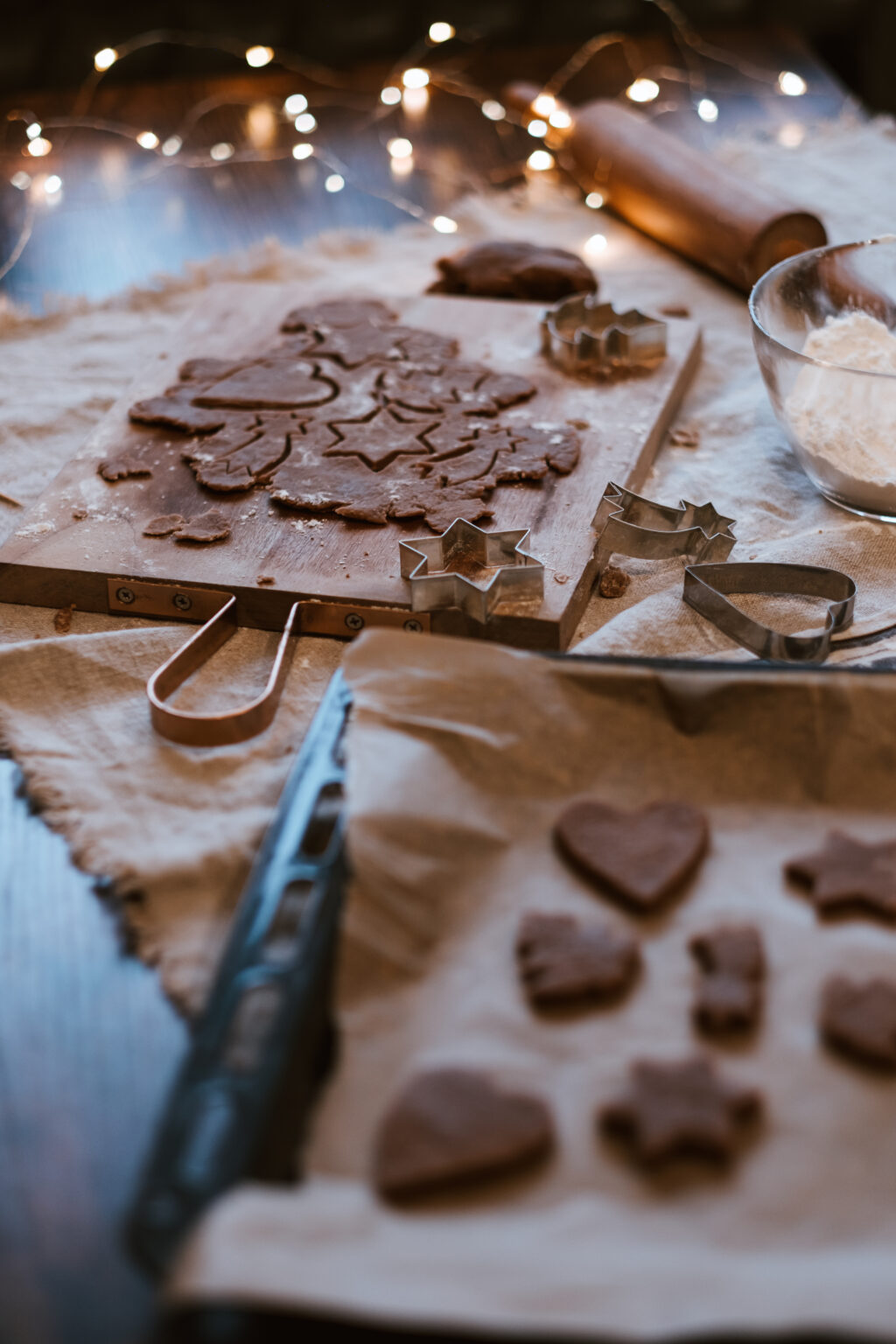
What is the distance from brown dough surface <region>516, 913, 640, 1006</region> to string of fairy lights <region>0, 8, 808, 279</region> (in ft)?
4.76

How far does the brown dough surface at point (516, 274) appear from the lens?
1.71 metres

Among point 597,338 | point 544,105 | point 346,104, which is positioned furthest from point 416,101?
point 597,338

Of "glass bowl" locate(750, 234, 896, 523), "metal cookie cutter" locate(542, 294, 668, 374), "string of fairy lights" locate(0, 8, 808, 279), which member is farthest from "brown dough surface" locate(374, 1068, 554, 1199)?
"string of fairy lights" locate(0, 8, 808, 279)

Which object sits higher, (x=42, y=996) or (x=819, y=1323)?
(x=819, y=1323)

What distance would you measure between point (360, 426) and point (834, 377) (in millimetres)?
511

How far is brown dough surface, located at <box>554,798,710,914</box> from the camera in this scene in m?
0.82

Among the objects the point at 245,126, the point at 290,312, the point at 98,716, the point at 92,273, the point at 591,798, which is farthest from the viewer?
the point at 245,126

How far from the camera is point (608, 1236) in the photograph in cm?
63

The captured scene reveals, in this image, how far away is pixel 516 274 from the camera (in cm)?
171

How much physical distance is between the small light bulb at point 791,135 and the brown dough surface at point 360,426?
1086 millimetres

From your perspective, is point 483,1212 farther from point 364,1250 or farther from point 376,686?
point 376,686

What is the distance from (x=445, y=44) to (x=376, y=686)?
2.26 metres

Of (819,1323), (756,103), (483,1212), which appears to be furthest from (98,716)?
(756,103)

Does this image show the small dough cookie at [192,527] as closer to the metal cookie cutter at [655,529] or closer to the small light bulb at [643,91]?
the metal cookie cutter at [655,529]
